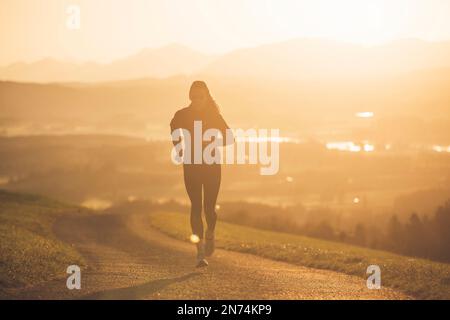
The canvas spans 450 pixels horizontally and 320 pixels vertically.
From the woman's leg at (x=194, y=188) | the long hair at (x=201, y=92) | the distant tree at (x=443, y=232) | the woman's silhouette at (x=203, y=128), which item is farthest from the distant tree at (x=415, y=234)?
the long hair at (x=201, y=92)

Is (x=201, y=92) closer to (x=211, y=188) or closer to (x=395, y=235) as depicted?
(x=211, y=188)

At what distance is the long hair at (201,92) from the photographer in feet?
44.7

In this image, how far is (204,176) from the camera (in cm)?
1382

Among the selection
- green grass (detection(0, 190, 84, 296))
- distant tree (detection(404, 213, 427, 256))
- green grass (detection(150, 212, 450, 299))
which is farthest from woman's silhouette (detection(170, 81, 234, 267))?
distant tree (detection(404, 213, 427, 256))

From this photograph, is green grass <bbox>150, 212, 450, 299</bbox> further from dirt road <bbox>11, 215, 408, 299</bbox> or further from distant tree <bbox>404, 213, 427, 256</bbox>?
distant tree <bbox>404, 213, 427, 256</bbox>

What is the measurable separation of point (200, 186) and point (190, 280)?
87.9 inches

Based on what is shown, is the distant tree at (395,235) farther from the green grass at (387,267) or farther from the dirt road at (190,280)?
the dirt road at (190,280)

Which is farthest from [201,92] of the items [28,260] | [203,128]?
[28,260]

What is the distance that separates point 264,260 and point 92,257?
4.72 metres

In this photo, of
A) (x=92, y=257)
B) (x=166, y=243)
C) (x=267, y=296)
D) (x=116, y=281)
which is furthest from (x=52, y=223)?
(x=267, y=296)

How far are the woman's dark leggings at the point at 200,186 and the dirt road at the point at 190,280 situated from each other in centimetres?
118

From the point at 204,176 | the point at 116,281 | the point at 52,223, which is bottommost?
the point at 52,223
